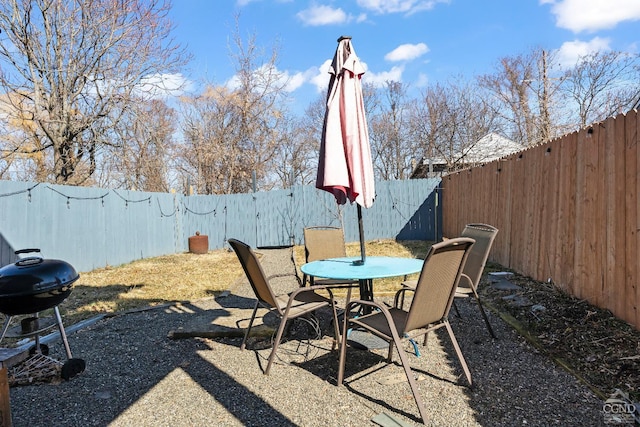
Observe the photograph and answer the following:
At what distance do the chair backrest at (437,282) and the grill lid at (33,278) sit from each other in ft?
7.22

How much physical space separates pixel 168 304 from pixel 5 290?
7.33ft

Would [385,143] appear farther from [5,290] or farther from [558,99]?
[5,290]

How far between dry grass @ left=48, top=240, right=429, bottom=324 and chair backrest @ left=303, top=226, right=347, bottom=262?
2.75ft

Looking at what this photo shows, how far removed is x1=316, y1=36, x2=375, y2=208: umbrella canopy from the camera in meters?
2.85

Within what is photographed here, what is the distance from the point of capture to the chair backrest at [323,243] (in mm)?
4023

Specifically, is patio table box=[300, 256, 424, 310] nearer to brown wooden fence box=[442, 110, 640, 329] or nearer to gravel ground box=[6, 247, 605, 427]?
gravel ground box=[6, 247, 605, 427]

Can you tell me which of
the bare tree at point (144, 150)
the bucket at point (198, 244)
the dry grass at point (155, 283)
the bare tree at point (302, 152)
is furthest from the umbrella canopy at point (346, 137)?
the bare tree at point (302, 152)

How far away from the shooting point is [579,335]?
269 centimetres

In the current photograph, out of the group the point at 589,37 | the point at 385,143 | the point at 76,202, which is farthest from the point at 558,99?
the point at 76,202

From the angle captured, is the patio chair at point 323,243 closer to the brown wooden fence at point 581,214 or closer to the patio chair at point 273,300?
the patio chair at point 273,300

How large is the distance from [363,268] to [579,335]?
5.23ft

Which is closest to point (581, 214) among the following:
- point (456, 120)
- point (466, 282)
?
point (466, 282)

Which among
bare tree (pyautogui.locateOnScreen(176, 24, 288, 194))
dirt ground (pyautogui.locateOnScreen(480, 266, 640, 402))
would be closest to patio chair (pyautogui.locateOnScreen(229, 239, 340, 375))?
dirt ground (pyautogui.locateOnScreen(480, 266, 640, 402))
